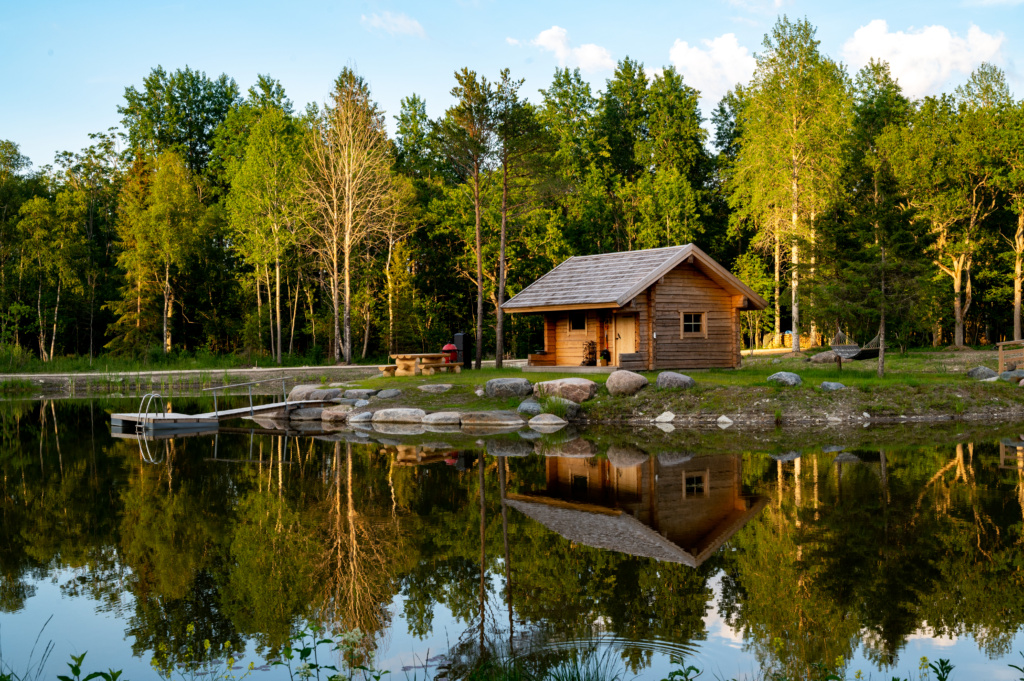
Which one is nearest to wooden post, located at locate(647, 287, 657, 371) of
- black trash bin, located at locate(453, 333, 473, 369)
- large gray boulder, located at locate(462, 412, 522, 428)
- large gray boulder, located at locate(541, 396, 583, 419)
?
large gray boulder, located at locate(541, 396, 583, 419)

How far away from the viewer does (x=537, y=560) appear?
26.2 ft

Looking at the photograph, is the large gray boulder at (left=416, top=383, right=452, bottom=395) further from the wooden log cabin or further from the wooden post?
the wooden post

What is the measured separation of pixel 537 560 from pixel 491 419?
1295 centimetres

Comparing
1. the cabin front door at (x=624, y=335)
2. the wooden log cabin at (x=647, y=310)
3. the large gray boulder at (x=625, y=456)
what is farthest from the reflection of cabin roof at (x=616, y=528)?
the cabin front door at (x=624, y=335)

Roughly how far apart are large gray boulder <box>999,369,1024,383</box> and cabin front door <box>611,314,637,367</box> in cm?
1074

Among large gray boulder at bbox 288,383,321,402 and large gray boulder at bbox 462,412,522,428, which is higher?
large gray boulder at bbox 288,383,321,402

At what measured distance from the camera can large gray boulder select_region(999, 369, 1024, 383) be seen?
2206 cm

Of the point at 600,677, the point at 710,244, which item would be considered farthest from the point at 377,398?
the point at 710,244

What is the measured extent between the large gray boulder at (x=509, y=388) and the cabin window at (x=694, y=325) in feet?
26.8

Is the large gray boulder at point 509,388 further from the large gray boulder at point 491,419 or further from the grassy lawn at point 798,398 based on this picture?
the large gray boulder at point 491,419

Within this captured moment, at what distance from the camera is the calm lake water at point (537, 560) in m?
5.92

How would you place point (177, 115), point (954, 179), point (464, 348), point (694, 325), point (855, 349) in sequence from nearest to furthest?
1. point (855, 349)
2. point (694, 325)
3. point (464, 348)
4. point (954, 179)
5. point (177, 115)

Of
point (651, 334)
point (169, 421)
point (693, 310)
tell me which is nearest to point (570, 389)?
point (651, 334)

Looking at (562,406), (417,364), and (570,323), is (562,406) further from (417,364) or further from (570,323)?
(570,323)
